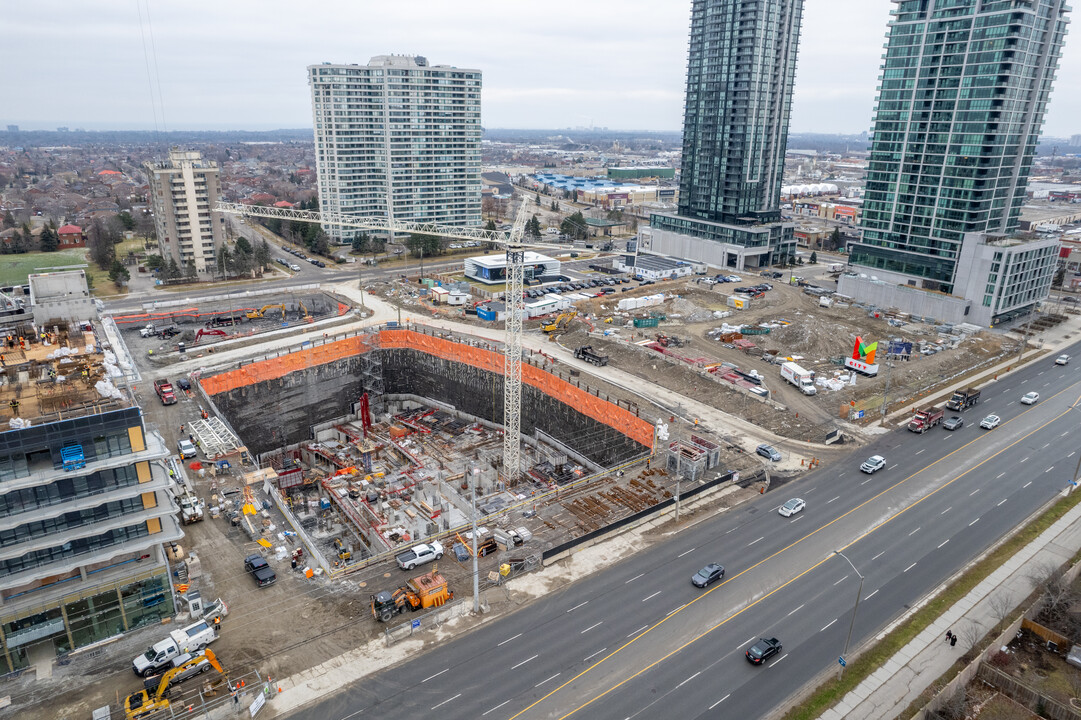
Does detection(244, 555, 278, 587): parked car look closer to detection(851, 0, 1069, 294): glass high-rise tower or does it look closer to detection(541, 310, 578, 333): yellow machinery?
detection(541, 310, 578, 333): yellow machinery

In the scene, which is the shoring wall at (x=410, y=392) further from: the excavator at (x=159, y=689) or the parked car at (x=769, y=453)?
the excavator at (x=159, y=689)

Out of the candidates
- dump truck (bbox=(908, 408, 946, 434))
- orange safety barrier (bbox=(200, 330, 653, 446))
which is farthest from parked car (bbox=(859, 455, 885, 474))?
orange safety barrier (bbox=(200, 330, 653, 446))

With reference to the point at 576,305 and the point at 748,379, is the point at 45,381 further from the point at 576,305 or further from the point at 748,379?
the point at 576,305

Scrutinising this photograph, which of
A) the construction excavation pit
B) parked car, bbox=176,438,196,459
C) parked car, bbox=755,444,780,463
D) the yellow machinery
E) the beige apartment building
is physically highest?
the beige apartment building

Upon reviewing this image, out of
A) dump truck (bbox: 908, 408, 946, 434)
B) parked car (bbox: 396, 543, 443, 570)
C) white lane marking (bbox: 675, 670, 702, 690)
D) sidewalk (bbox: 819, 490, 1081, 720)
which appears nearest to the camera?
sidewalk (bbox: 819, 490, 1081, 720)

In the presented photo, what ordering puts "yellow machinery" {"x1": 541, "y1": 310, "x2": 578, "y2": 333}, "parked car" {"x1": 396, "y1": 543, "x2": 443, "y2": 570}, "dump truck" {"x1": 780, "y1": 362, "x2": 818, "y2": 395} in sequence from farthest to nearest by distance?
"yellow machinery" {"x1": 541, "y1": 310, "x2": 578, "y2": 333}, "dump truck" {"x1": 780, "y1": 362, "x2": 818, "y2": 395}, "parked car" {"x1": 396, "y1": 543, "x2": 443, "y2": 570}

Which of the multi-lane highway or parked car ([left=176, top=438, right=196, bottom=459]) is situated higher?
parked car ([left=176, top=438, right=196, bottom=459])

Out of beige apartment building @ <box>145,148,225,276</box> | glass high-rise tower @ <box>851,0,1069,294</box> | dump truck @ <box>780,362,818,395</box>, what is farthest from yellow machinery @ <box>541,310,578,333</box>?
beige apartment building @ <box>145,148,225,276</box>

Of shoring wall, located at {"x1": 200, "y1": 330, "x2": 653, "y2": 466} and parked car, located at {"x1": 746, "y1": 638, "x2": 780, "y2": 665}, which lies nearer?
parked car, located at {"x1": 746, "y1": 638, "x2": 780, "y2": 665}
